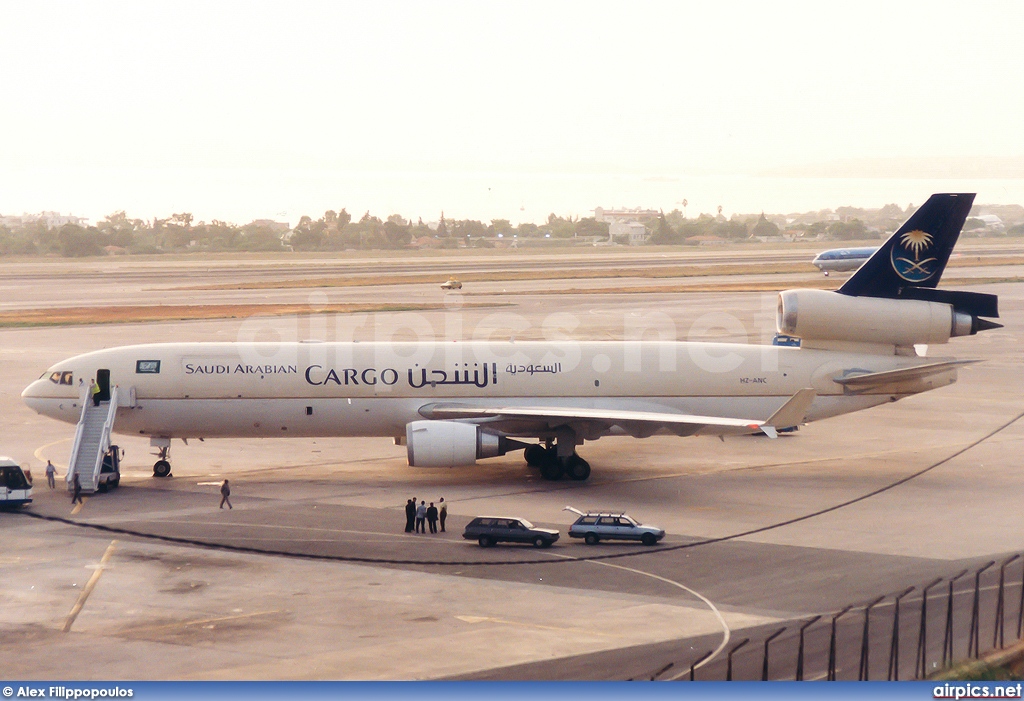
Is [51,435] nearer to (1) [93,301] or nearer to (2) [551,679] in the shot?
(2) [551,679]

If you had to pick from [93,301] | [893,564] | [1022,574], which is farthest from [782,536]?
[93,301]

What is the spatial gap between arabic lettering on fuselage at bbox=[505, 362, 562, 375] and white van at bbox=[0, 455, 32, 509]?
58.3 ft

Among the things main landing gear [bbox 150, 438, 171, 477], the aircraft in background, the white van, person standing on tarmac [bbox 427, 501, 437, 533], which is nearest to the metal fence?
person standing on tarmac [bbox 427, 501, 437, 533]

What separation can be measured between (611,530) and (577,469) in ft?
30.3

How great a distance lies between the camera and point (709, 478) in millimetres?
43375

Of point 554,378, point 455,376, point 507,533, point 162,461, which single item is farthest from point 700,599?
point 162,461

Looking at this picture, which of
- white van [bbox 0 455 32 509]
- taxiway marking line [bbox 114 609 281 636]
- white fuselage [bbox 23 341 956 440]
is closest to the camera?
taxiway marking line [bbox 114 609 281 636]

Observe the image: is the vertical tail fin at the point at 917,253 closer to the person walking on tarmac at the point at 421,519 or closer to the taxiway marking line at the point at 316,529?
the person walking on tarmac at the point at 421,519

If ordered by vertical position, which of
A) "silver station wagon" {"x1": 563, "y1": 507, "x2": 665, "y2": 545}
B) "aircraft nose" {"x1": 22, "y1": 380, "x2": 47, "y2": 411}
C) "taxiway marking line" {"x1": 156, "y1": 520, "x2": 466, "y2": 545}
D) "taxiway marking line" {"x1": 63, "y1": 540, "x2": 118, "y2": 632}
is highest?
"aircraft nose" {"x1": 22, "y1": 380, "x2": 47, "y2": 411}

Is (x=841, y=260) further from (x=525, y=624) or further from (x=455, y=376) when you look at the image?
(x=525, y=624)

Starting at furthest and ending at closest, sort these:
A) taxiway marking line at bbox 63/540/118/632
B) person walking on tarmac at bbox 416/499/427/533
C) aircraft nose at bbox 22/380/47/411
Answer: aircraft nose at bbox 22/380/47/411, person walking on tarmac at bbox 416/499/427/533, taxiway marking line at bbox 63/540/118/632

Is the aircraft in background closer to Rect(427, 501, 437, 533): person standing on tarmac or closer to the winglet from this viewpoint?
the winglet

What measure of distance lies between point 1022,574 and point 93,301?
108019 millimetres

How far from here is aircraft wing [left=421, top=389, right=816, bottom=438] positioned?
39156 millimetres
